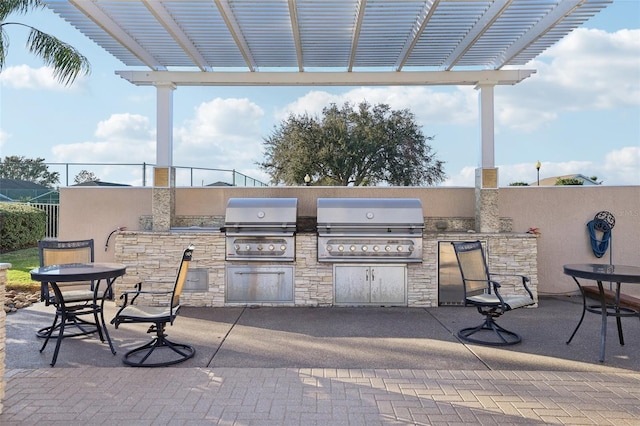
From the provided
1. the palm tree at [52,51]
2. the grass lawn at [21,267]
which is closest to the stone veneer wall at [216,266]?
the grass lawn at [21,267]

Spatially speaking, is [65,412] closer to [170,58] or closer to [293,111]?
[170,58]

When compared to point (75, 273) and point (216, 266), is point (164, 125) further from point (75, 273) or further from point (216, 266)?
point (75, 273)

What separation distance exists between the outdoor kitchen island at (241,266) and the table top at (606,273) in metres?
2.04

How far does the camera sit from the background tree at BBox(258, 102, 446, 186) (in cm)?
1978

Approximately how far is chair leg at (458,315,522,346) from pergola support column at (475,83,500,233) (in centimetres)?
233

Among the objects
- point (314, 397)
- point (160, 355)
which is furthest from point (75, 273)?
point (314, 397)

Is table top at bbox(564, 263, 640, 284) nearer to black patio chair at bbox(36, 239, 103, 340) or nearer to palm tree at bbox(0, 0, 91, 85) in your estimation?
black patio chair at bbox(36, 239, 103, 340)

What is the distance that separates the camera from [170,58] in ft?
22.0

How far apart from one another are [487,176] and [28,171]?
13.6 metres

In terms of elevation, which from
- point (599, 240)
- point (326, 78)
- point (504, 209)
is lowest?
point (599, 240)

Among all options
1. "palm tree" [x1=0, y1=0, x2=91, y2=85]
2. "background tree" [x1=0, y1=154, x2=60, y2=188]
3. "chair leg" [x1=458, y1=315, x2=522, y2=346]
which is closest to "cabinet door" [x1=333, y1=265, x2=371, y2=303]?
"chair leg" [x1=458, y1=315, x2=522, y2=346]

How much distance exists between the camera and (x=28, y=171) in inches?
543

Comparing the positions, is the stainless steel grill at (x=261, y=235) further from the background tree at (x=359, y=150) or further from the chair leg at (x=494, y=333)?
the background tree at (x=359, y=150)

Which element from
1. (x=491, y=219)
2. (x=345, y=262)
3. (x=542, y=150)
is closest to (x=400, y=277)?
(x=345, y=262)
